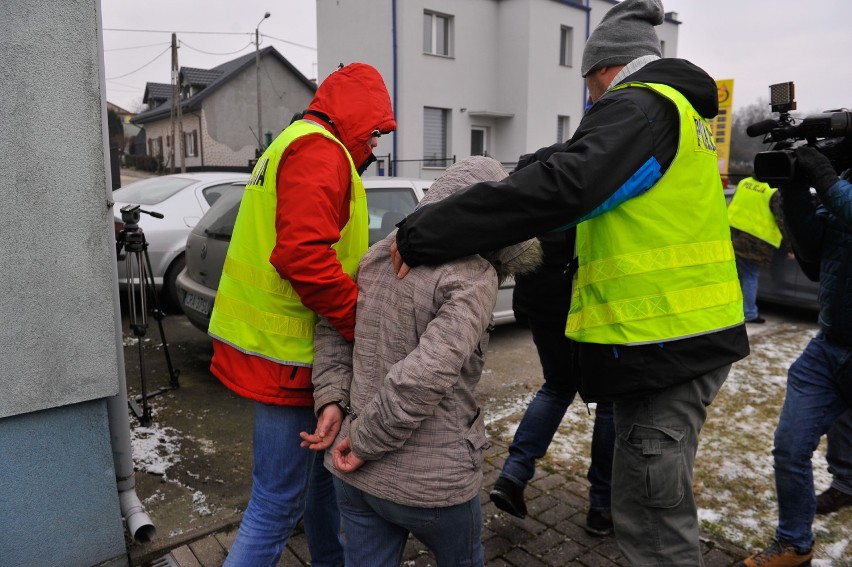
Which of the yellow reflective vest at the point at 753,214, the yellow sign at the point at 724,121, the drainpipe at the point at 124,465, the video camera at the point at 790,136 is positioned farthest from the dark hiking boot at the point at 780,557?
the yellow sign at the point at 724,121

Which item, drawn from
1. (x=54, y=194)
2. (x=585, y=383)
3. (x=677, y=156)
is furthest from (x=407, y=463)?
(x=54, y=194)

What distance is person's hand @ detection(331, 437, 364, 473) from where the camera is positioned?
5.82 feet

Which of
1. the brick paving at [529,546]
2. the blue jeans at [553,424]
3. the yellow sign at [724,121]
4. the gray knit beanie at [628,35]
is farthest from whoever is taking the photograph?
the yellow sign at [724,121]

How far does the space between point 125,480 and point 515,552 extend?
1.77 meters

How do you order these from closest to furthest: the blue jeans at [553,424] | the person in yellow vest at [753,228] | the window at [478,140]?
the blue jeans at [553,424], the person in yellow vest at [753,228], the window at [478,140]

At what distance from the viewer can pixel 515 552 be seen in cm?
293

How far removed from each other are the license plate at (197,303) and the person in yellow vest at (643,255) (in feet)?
12.1

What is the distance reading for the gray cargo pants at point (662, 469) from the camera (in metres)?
1.95

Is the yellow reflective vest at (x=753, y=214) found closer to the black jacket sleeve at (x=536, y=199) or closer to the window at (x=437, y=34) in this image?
the black jacket sleeve at (x=536, y=199)

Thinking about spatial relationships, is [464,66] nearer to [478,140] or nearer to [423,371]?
[478,140]

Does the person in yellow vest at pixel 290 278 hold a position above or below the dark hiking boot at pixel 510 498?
above

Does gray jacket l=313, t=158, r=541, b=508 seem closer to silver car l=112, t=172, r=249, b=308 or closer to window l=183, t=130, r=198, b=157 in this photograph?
silver car l=112, t=172, r=249, b=308

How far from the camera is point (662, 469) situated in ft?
6.37

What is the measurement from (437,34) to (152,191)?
16.6 meters
